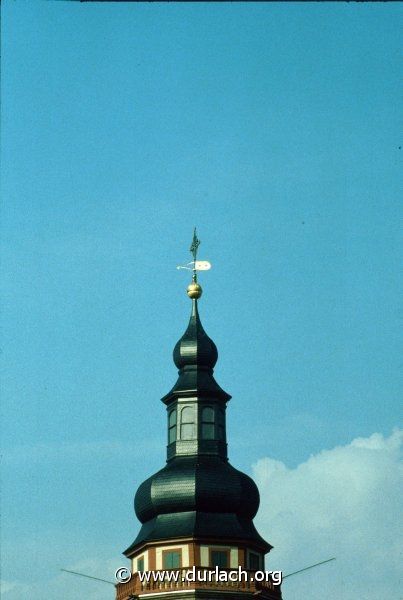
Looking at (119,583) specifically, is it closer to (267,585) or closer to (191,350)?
(267,585)

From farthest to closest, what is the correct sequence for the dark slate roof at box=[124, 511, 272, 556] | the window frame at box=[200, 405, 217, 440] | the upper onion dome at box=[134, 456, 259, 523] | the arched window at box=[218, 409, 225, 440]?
the arched window at box=[218, 409, 225, 440] < the window frame at box=[200, 405, 217, 440] < the upper onion dome at box=[134, 456, 259, 523] < the dark slate roof at box=[124, 511, 272, 556]

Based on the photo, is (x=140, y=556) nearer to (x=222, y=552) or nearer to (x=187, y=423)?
(x=222, y=552)

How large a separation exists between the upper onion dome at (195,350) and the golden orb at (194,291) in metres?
1.95

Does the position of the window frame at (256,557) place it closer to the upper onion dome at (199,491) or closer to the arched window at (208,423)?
the upper onion dome at (199,491)

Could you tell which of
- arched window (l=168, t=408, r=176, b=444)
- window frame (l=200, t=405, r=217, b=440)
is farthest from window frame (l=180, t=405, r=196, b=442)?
arched window (l=168, t=408, r=176, b=444)

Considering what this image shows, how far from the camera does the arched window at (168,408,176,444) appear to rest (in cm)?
6450

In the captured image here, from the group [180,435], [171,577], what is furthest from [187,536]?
[180,435]

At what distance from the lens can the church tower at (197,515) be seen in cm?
5806

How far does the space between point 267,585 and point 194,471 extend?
6.69 meters

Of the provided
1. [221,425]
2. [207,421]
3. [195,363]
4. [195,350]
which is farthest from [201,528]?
[195,350]

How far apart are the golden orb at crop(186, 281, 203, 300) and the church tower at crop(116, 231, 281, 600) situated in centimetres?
546

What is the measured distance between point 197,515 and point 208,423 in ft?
19.1

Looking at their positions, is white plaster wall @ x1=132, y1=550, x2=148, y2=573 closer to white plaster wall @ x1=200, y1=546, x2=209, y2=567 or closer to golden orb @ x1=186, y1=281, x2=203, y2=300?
white plaster wall @ x1=200, y1=546, x2=209, y2=567

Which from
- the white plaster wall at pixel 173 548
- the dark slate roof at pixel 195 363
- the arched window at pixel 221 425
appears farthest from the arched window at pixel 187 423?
the white plaster wall at pixel 173 548
